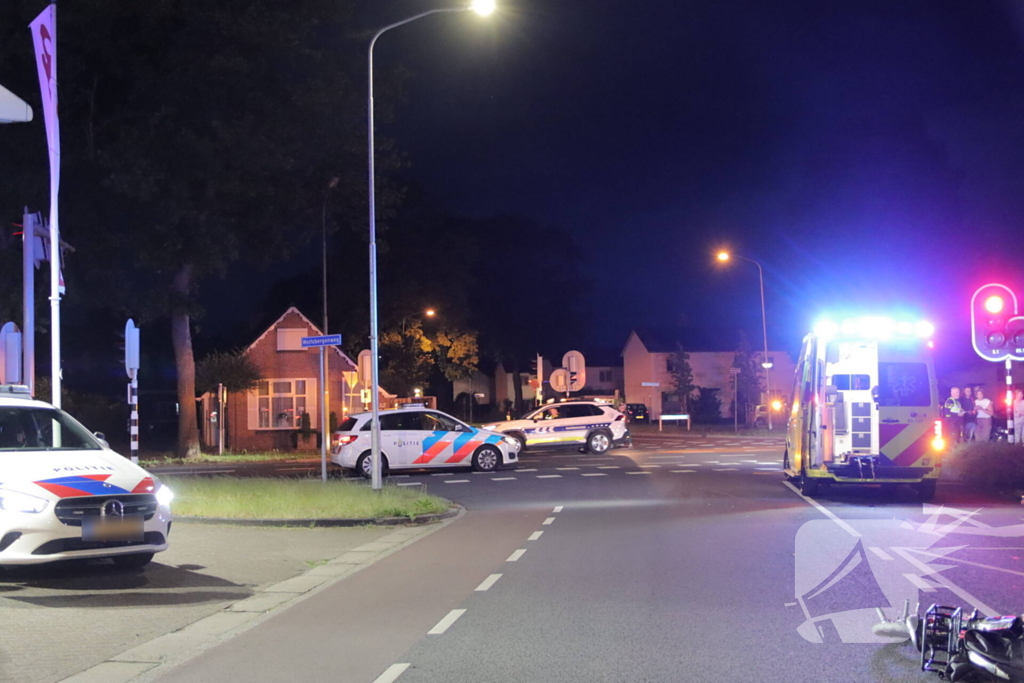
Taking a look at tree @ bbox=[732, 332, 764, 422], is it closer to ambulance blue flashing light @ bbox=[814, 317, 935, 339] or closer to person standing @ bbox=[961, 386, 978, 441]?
person standing @ bbox=[961, 386, 978, 441]

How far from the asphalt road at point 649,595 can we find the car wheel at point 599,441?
1553 centimetres

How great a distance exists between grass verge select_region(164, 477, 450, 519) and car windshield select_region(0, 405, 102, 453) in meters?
4.29

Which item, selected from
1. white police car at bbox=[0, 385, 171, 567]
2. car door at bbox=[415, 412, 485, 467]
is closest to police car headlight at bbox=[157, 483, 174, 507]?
white police car at bbox=[0, 385, 171, 567]

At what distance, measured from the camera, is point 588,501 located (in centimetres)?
1839

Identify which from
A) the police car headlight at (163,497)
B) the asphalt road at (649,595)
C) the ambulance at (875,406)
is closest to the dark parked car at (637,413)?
the asphalt road at (649,595)

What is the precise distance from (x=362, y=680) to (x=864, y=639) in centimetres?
358

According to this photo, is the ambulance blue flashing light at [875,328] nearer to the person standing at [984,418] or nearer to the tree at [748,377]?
the person standing at [984,418]

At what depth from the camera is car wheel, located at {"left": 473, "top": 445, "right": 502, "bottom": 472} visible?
26.4 metres

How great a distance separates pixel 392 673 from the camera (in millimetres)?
6633

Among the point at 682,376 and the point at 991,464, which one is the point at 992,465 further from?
the point at 682,376

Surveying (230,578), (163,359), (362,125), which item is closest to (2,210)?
(362,125)

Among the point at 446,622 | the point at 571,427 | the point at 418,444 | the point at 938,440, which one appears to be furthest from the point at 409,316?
the point at 446,622

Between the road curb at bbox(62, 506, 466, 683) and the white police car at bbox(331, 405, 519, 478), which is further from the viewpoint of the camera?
the white police car at bbox(331, 405, 519, 478)

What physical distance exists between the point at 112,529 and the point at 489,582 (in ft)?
11.9
